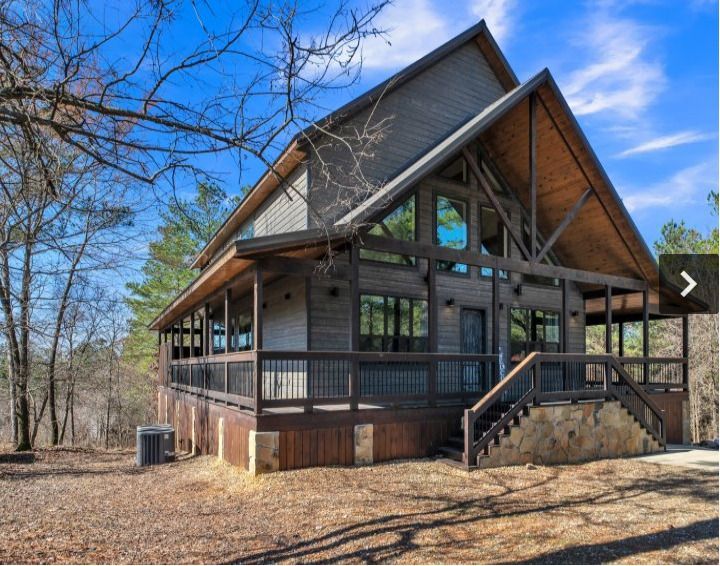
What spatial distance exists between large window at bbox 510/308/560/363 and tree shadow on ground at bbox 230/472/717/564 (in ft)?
21.4

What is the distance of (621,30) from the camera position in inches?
286

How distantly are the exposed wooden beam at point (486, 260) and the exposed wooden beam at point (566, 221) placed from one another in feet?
1.30

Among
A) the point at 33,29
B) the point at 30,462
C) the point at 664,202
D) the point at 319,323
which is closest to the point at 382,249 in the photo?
the point at 319,323

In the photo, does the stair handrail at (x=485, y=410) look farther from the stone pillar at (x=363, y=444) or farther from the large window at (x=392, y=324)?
the large window at (x=392, y=324)

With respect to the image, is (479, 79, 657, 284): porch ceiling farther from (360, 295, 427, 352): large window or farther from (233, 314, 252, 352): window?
(233, 314, 252, 352): window

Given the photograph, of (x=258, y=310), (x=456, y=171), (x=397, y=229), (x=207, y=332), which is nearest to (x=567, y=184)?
(x=456, y=171)

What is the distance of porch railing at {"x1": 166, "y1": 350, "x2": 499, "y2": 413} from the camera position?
8.64 meters

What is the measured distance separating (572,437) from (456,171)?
699cm

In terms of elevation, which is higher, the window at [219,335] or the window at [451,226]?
the window at [451,226]

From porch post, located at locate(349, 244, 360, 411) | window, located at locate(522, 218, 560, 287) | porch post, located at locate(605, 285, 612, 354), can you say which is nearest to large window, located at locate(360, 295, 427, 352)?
porch post, located at locate(349, 244, 360, 411)

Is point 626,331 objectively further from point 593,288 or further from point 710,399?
point 593,288

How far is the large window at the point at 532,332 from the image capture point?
14531mm

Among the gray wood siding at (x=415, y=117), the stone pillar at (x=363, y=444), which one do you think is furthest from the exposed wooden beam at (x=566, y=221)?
the stone pillar at (x=363, y=444)

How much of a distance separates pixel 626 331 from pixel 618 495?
31596 millimetres
